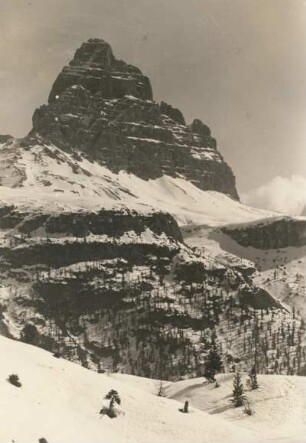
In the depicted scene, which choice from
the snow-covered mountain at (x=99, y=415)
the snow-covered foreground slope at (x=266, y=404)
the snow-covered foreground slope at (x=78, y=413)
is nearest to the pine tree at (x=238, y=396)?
the snow-covered foreground slope at (x=266, y=404)

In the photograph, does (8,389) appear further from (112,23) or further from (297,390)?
(112,23)

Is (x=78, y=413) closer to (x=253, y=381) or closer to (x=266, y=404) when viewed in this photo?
(x=266, y=404)

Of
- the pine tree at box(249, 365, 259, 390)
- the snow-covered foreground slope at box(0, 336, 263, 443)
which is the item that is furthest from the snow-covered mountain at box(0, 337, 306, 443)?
the pine tree at box(249, 365, 259, 390)

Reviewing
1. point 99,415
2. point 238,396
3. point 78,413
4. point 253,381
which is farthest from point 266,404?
point 78,413

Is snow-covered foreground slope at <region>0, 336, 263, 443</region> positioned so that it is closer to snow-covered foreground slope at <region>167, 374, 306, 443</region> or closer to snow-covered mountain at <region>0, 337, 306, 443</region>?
snow-covered mountain at <region>0, 337, 306, 443</region>

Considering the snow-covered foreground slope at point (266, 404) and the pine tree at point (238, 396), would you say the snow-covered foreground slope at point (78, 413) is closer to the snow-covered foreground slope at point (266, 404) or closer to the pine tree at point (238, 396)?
the snow-covered foreground slope at point (266, 404)

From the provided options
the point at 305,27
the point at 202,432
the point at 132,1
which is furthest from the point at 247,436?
the point at 132,1
